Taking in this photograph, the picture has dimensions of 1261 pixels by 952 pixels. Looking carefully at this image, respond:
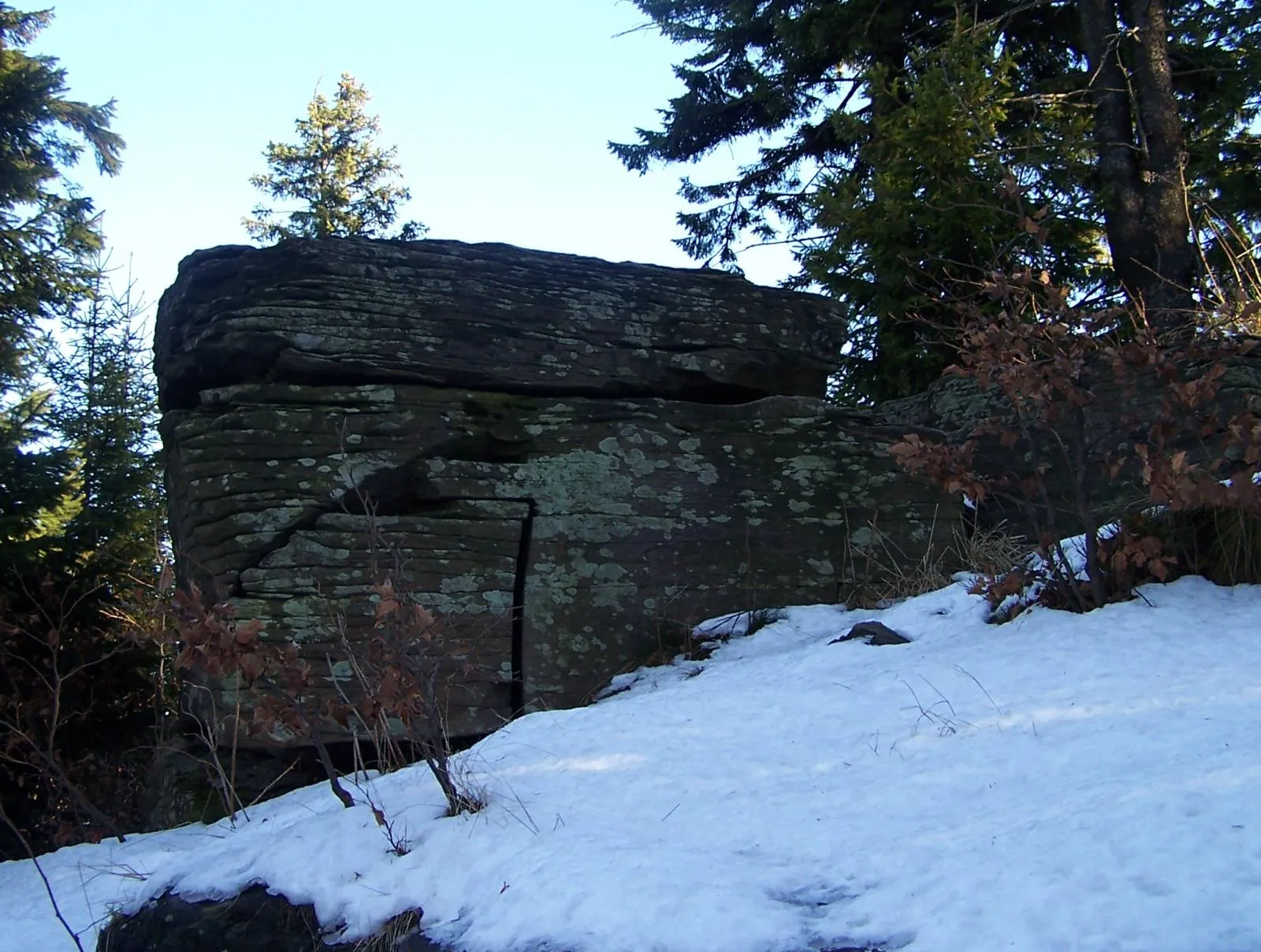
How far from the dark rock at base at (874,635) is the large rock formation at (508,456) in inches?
48.0

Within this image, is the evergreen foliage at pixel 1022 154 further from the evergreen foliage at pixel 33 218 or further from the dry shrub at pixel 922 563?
the evergreen foliage at pixel 33 218

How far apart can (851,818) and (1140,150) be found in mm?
8479

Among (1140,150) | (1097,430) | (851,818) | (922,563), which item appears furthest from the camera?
(1140,150)

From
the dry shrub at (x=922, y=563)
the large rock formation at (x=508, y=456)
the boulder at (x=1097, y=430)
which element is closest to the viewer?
the large rock formation at (x=508, y=456)

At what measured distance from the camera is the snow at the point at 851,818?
8.54ft

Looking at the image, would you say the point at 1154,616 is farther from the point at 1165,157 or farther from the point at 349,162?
the point at 349,162

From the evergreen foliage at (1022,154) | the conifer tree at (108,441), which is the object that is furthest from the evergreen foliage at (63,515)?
the evergreen foliage at (1022,154)

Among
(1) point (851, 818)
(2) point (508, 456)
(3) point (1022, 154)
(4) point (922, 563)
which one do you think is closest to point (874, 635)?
(4) point (922, 563)

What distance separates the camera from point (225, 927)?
12.1 ft

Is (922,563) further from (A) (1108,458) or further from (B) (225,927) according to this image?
(B) (225,927)

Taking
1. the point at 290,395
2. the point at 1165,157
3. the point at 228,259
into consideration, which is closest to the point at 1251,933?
the point at 290,395

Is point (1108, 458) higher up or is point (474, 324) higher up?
point (474, 324)

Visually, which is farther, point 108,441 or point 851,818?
point 108,441

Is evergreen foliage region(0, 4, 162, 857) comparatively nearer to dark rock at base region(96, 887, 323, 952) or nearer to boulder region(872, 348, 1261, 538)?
dark rock at base region(96, 887, 323, 952)
